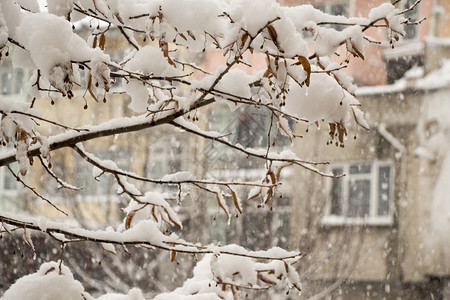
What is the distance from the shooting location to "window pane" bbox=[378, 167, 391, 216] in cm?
1491

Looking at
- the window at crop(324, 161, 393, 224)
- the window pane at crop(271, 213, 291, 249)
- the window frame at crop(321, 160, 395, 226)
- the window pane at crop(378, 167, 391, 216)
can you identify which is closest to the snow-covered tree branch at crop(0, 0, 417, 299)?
the window pane at crop(271, 213, 291, 249)

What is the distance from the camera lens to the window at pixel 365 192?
14.6 meters

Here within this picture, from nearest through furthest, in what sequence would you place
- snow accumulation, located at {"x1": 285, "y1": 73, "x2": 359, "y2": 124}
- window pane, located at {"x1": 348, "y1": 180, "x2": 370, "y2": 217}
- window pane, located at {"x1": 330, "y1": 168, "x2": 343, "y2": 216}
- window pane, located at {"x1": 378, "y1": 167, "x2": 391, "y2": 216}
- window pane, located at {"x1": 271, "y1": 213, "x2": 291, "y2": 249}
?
1. snow accumulation, located at {"x1": 285, "y1": 73, "x2": 359, "y2": 124}
2. window pane, located at {"x1": 271, "y1": 213, "x2": 291, "y2": 249}
3. window pane, located at {"x1": 330, "y1": 168, "x2": 343, "y2": 216}
4. window pane, located at {"x1": 378, "y1": 167, "x2": 391, "y2": 216}
5. window pane, located at {"x1": 348, "y1": 180, "x2": 370, "y2": 217}

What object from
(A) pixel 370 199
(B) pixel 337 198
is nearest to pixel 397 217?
(A) pixel 370 199

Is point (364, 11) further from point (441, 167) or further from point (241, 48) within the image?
point (241, 48)

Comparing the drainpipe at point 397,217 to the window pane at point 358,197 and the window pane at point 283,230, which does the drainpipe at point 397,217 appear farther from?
the window pane at point 283,230

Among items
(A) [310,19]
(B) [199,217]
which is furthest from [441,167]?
(A) [310,19]

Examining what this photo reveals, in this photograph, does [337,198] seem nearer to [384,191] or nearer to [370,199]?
[370,199]

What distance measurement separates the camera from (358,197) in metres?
15.3

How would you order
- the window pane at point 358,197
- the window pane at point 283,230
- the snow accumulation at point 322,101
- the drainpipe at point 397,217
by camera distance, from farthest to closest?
the window pane at point 358,197
the drainpipe at point 397,217
the window pane at point 283,230
the snow accumulation at point 322,101

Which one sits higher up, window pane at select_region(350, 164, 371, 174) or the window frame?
window pane at select_region(350, 164, 371, 174)

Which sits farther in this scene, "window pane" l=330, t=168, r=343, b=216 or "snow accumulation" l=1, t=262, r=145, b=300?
"window pane" l=330, t=168, r=343, b=216

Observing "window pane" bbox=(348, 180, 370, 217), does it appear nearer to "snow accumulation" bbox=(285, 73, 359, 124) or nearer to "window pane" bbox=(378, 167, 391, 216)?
"window pane" bbox=(378, 167, 391, 216)

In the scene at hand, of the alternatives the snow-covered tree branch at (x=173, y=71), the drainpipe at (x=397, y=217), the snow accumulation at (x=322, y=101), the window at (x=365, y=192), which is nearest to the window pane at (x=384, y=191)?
the window at (x=365, y=192)
